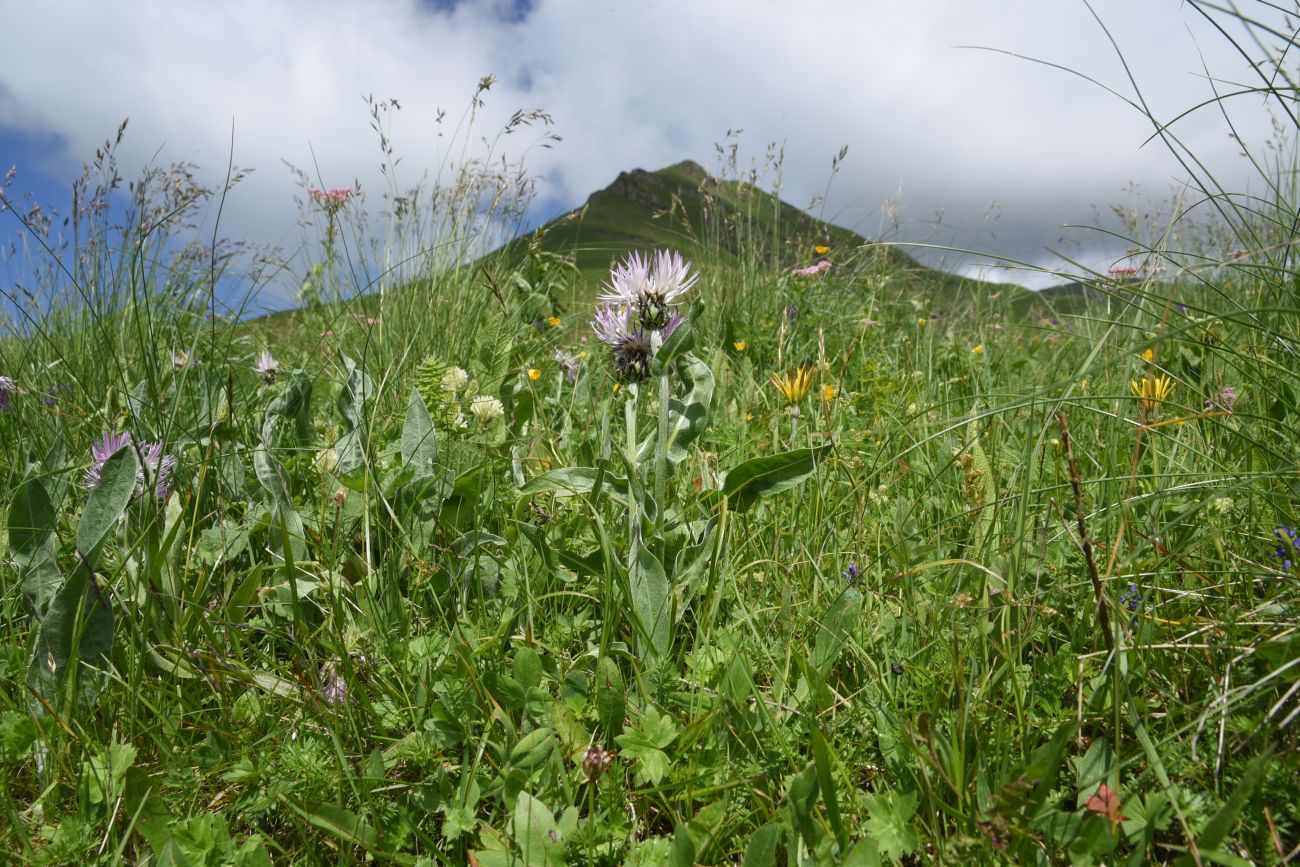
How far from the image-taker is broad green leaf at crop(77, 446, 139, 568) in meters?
1.12

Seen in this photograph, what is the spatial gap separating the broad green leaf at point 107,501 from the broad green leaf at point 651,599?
772 mm

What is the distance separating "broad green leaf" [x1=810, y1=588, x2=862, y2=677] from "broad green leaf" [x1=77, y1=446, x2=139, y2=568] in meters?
1.05

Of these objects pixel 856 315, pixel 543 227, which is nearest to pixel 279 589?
pixel 543 227

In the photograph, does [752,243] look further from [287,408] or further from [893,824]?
[893,824]

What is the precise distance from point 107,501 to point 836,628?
43.5 inches

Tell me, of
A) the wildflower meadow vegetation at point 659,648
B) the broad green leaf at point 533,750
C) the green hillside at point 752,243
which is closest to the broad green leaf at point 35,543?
the wildflower meadow vegetation at point 659,648

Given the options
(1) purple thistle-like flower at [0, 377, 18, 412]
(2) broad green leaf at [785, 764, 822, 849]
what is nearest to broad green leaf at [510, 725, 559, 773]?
(2) broad green leaf at [785, 764, 822, 849]

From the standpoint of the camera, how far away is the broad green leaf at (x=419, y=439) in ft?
4.84

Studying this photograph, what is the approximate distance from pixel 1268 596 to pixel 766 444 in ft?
3.80

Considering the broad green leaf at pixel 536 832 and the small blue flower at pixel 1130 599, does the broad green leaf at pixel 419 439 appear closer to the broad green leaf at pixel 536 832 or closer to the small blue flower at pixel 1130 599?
the broad green leaf at pixel 536 832

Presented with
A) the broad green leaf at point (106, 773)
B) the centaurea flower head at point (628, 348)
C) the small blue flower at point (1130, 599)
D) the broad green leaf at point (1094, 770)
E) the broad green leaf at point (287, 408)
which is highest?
the centaurea flower head at point (628, 348)

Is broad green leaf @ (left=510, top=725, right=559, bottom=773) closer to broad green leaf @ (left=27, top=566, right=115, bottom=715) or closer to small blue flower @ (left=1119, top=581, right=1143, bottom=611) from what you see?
broad green leaf @ (left=27, top=566, right=115, bottom=715)

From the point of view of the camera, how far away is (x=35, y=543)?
1161 mm

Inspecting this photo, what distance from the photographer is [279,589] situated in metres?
1.29
